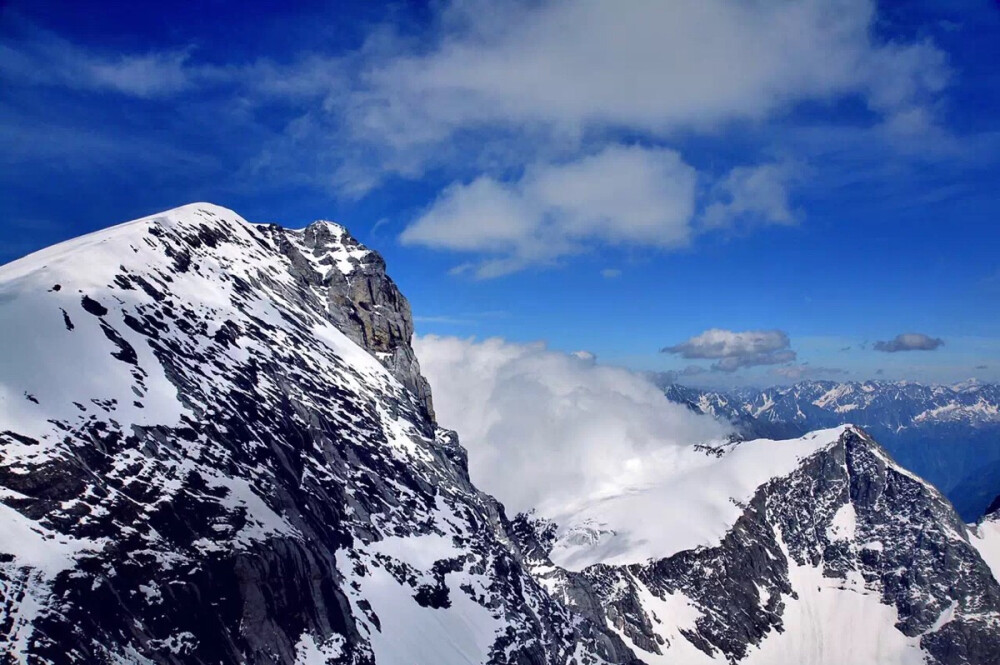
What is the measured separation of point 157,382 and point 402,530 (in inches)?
2577

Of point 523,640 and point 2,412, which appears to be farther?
point 523,640

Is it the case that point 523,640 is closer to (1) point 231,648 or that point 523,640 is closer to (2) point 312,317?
(1) point 231,648

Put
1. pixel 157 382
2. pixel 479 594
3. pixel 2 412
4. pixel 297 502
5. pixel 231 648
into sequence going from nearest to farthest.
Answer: pixel 2 412
pixel 231 648
pixel 157 382
pixel 297 502
pixel 479 594

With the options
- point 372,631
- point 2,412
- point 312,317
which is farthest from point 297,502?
point 312,317

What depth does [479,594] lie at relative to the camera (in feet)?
541

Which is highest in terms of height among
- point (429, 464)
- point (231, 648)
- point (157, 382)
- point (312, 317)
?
point (312, 317)

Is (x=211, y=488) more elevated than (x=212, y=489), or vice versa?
(x=211, y=488)

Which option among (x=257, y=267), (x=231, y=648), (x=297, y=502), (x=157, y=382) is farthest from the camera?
(x=257, y=267)

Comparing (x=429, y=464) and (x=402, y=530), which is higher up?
(x=429, y=464)

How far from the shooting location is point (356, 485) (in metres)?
154

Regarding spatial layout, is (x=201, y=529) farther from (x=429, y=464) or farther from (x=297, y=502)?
(x=429, y=464)

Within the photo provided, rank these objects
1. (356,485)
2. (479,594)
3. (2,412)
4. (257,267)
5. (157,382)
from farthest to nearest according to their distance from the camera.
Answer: (257,267) < (479,594) < (356,485) < (157,382) < (2,412)

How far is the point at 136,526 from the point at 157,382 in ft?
91.3

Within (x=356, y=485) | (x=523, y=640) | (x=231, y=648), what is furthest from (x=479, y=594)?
(x=231, y=648)
